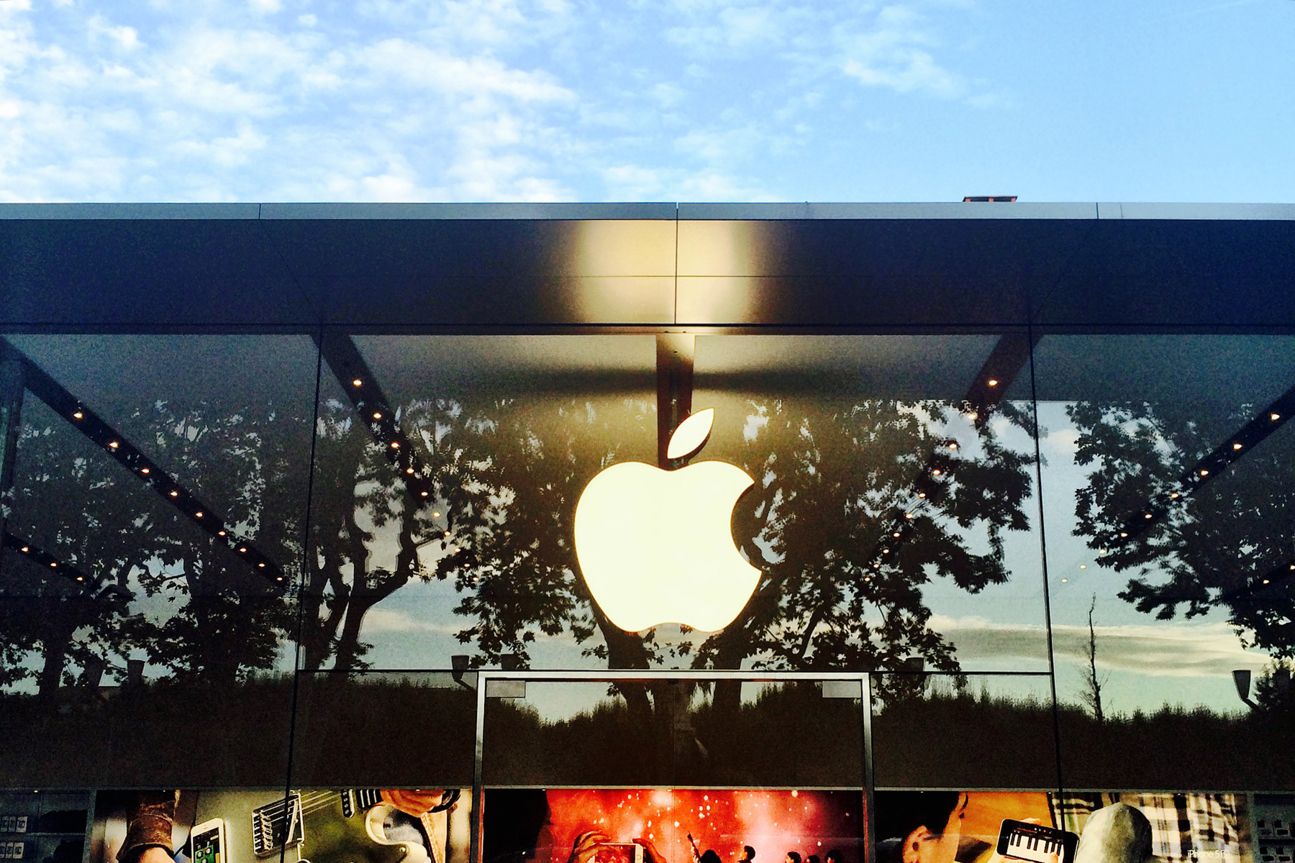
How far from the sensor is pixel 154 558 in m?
5.25

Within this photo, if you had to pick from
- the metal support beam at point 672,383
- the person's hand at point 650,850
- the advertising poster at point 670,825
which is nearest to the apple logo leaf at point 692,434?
the metal support beam at point 672,383

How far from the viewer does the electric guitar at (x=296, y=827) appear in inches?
189

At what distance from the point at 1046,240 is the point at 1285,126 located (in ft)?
4.60

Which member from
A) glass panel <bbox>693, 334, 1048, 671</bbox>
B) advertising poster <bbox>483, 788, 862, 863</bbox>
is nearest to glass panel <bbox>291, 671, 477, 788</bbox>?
advertising poster <bbox>483, 788, 862, 863</bbox>

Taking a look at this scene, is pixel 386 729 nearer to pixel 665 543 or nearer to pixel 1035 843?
pixel 665 543

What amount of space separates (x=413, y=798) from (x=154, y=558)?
1.65 m

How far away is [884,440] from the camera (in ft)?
17.5

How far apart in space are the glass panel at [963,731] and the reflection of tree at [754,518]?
0.44ft

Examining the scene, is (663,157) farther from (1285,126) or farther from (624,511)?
(1285,126)

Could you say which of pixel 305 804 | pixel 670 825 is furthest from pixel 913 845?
pixel 305 804

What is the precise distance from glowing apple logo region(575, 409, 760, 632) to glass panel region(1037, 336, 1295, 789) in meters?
1.53

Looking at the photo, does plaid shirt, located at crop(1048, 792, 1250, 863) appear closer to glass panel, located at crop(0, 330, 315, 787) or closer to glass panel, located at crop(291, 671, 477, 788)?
glass panel, located at crop(291, 671, 477, 788)

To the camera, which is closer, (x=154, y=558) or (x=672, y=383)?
(x=154, y=558)

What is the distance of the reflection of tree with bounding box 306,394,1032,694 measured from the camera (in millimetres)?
5051
